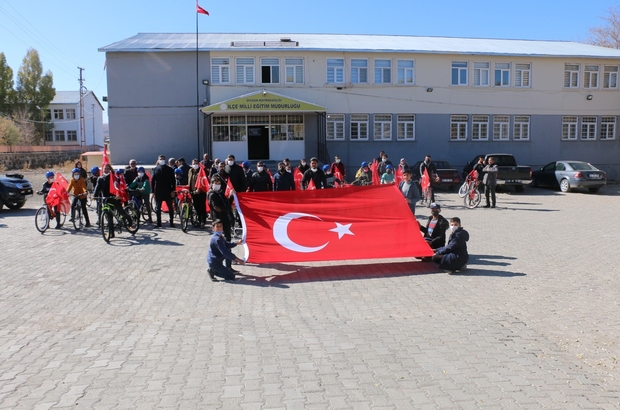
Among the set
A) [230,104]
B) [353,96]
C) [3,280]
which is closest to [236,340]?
[3,280]

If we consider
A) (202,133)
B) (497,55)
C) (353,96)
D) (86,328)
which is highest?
(497,55)

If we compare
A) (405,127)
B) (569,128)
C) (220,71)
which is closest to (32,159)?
(220,71)

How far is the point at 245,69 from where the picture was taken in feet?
96.0

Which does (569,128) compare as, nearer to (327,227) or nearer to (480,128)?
(480,128)

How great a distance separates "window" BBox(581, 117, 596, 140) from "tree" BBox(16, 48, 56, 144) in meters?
66.1

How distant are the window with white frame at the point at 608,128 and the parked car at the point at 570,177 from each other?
809 cm

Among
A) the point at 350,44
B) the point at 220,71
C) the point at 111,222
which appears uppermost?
the point at 350,44

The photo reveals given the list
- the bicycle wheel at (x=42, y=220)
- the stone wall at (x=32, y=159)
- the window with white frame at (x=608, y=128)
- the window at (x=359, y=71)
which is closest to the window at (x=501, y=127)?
the window with white frame at (x=608, y=128)

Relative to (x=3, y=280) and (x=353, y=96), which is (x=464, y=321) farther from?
(x=353, y=96)

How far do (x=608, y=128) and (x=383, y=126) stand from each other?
14630 mm

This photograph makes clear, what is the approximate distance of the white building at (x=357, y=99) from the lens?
28.7 metres

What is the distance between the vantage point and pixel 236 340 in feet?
20.8

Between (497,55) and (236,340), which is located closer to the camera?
(236,340)

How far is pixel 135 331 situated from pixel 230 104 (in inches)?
863
